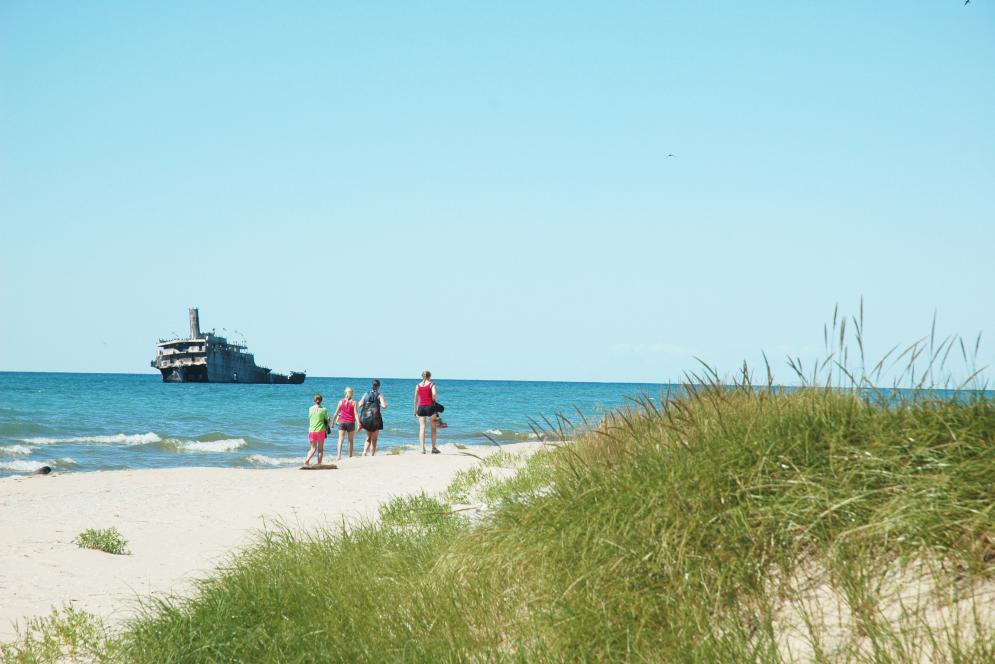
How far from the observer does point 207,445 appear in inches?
1231

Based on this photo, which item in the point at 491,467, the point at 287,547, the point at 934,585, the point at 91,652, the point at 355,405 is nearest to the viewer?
the point at 934,585

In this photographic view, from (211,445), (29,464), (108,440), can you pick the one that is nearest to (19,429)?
(108,440)

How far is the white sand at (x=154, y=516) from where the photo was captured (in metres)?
7.83

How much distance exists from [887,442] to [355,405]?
18.9 m

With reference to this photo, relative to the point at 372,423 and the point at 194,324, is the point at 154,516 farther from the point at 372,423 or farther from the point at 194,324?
the point at 194,324

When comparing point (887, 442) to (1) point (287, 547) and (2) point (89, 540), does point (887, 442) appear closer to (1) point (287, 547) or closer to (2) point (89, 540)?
(1) point (287, 547)

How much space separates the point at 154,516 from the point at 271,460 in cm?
1352

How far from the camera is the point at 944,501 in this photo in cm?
380

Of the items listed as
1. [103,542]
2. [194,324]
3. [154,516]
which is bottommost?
[154,516]

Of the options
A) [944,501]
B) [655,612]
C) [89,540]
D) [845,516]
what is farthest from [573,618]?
[89,540]

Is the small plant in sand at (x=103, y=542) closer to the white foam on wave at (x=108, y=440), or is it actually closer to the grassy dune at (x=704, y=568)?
the grassy dune at (x=704, y=568)

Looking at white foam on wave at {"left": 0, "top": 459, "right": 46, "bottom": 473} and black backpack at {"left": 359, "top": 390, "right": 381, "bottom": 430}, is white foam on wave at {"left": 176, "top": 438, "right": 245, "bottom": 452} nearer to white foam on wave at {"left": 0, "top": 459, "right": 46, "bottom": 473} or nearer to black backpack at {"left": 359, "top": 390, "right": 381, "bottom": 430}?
white foam on wave at {"left": 0, "top": 459, "right": 46, "bottom": 473}

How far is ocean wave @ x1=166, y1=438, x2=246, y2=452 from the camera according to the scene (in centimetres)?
2981

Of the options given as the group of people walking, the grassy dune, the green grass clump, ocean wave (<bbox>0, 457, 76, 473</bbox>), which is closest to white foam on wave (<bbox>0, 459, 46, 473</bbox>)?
ocean wave (<bbox>0, 457, 76, 473</bbox>)
